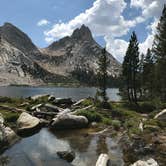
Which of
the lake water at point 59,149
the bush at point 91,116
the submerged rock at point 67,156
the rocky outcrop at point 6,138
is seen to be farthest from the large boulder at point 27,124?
the submerged rock at point 67,156

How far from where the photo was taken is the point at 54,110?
37188 millimetres

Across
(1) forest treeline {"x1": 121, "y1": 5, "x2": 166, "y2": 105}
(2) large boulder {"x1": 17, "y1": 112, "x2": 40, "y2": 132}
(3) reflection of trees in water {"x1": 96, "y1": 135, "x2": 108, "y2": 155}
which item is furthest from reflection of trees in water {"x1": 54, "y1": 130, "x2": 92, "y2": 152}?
(1) forest treeline {"x1": 121, "y1": 5, "x2": 166, "y2": 105}

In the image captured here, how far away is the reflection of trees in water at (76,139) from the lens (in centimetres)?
2031

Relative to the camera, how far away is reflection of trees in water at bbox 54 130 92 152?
20312 millimetres

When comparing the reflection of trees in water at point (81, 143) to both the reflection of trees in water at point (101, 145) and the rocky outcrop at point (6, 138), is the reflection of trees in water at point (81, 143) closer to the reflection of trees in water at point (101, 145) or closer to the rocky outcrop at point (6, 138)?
the reflection of trees in water at point (101, 145)

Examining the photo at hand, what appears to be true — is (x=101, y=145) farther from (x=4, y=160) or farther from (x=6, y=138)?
(x=4, y=160)

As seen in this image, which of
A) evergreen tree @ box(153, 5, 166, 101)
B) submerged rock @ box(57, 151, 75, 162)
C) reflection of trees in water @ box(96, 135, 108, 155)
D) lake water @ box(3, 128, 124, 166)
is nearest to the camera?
lake water @ box(3, 128, 124, 166)

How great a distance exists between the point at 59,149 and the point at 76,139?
364 cm

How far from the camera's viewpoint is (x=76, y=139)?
76.0 feet

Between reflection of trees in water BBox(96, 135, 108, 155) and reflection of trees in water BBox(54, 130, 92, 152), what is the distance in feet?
3.15

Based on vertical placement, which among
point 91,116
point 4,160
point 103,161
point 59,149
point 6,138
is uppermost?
point 91,116

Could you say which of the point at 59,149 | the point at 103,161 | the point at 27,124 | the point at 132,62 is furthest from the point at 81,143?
the point at 132,62

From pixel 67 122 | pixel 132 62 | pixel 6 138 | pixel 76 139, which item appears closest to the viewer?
pixel 6 138

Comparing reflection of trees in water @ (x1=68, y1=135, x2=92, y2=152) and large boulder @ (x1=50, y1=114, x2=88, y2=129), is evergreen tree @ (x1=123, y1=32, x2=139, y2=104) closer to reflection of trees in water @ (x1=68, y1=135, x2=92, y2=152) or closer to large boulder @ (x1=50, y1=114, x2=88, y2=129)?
large boulder @ (x1=50, y1=114, x2=88, y2=129)
